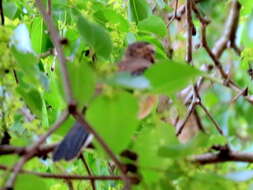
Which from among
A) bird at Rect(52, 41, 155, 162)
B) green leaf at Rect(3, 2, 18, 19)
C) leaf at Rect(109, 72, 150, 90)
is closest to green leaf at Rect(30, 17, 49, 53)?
green leaf at Rect(3, 2, 18, 19)

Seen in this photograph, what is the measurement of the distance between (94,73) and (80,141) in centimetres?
18

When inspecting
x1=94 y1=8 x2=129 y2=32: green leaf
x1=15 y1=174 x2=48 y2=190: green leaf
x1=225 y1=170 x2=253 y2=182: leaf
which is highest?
x1=94 y1=8 x2=129 y2=32: green leaf

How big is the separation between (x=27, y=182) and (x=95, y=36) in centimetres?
21

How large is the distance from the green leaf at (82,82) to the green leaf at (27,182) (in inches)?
4.0

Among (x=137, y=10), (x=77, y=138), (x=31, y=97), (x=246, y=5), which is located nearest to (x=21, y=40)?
(x=31, y=97)

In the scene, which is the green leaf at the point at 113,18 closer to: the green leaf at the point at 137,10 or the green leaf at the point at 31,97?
the green leaf at the point at 137,10

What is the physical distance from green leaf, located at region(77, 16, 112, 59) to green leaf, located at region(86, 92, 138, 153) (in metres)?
0.15

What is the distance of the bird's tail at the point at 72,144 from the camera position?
0.65m

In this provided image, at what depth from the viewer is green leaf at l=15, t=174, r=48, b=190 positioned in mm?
599

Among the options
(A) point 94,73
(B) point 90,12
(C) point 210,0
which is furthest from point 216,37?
(A) point 94,73

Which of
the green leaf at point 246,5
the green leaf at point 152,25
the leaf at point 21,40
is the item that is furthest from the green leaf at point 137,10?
the leaf at point 21,40

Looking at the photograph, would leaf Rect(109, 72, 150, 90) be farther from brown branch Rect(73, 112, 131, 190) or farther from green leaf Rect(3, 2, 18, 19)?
green leaf Rect(3, 2, 18, 19)

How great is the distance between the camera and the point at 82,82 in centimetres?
56

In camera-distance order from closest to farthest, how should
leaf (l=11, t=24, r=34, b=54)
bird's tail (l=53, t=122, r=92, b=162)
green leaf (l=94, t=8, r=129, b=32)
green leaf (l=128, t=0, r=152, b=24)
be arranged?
bird's tail (l=53, t=122, r=92, b=162) → leaf (l=11, t=24, r=34, b=54) → green leaf (l=94, t=8, r=129, b=32) → green leaf (l=128, t=0, r=152, b=24)
